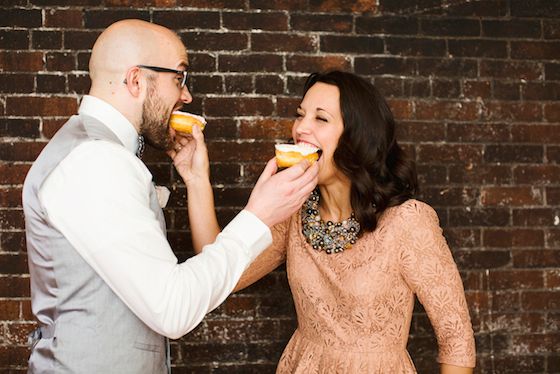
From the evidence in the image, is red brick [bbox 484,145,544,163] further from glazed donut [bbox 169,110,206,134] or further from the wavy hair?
glazed donut [bbox 169,110,206,134]

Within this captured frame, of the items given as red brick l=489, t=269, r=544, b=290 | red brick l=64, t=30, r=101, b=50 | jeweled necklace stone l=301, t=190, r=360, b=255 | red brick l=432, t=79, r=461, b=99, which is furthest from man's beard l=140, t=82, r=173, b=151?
red brick l=489, t=269, r=544, b=290

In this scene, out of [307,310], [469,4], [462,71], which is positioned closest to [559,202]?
[462,71]

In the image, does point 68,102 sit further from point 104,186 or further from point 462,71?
point 462,71

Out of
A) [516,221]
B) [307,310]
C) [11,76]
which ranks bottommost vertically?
[307,310]

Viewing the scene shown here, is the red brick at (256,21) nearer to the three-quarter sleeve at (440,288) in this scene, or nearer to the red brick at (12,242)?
the three-quarter sleeve at (440,288)

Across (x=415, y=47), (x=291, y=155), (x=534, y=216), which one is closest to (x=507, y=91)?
(x=415, y=47)

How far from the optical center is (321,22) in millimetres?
2898

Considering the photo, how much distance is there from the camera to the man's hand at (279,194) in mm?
1769

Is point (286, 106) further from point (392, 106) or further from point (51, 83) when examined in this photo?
point (51, 83)

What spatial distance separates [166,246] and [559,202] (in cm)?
227

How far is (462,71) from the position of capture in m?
2.97

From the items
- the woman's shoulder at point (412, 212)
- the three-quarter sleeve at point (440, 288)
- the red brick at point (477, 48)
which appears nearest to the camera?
the three-quarter sleeve at point (440, 288)

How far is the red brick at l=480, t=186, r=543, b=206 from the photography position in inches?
118

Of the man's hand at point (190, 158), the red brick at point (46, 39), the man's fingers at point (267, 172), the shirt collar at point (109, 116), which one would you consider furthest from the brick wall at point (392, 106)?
the shirt collar at point (109, 116)
